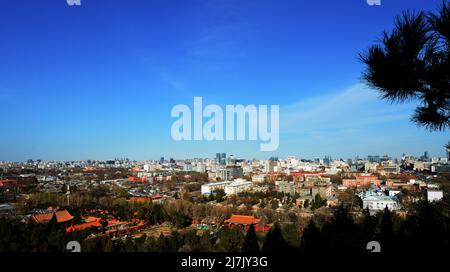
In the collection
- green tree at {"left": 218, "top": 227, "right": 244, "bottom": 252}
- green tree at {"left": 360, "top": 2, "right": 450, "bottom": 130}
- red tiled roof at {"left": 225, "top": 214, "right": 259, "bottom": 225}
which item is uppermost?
green tree at {"left": 360, "top": 2, "right": 450, "bottom": 130}

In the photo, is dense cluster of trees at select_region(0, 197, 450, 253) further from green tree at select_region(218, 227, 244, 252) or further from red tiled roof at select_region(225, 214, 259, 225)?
red tiled roof at select_region(225, 214, 259, 225)

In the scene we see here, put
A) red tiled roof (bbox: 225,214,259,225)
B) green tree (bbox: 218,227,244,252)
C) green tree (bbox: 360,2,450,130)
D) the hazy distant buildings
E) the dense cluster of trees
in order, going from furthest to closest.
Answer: the hazy distant buildings
red tiled roof (bbox: 225,214,259,225)
green tree (bbox: 218,227,244,252)
the dense cluster of trees
green tree (bbox: 360,2,450,130)

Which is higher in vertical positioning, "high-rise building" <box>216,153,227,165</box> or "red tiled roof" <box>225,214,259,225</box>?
"high-rise building" <box>216,153,227,165</box>

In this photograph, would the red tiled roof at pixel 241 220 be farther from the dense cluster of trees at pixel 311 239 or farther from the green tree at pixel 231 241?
the dense cluster of trees at pixel 311 239

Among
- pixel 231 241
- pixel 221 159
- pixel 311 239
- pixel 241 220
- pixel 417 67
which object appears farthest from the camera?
pixel 221 159

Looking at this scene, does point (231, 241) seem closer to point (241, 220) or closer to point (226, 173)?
point (241, 220)

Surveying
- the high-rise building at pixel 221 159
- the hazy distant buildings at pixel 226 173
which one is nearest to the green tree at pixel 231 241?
the hazy distant buildings at pixel 226 173

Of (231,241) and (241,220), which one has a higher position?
(231,241)

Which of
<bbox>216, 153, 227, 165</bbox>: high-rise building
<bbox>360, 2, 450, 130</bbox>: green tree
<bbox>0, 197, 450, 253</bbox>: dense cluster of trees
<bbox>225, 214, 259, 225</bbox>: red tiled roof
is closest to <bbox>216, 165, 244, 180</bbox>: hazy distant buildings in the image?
<bbox>216, 153, 227, 165</bbox>: high-rise building

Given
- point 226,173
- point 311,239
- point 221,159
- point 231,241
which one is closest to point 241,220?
point 231,241

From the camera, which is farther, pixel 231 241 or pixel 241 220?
pixel 241 220

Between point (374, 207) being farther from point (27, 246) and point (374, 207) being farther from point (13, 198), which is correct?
point (13, 198)

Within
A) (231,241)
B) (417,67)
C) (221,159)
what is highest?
(417,67)
